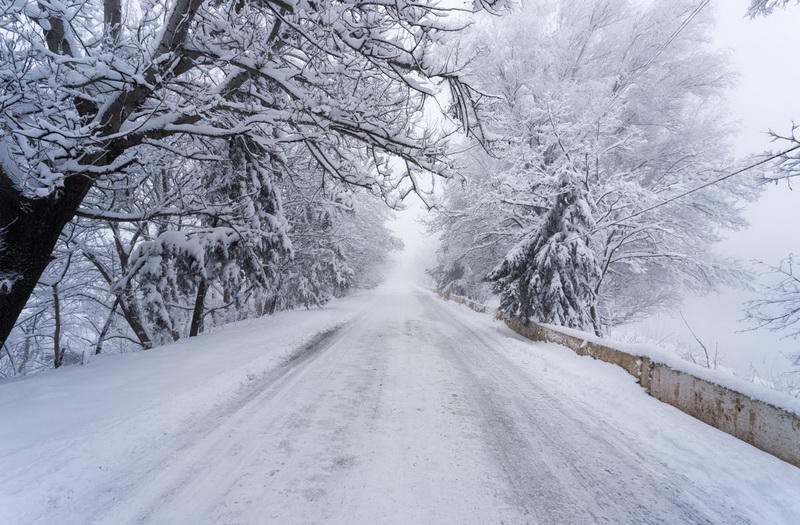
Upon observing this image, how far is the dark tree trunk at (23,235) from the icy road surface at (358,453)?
117 cm

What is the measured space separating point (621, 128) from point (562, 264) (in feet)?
28.2

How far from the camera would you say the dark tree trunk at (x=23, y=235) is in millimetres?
3859

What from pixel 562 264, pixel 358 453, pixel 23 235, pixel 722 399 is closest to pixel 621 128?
pixel 562 264

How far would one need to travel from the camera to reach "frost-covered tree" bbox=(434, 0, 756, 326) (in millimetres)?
10727

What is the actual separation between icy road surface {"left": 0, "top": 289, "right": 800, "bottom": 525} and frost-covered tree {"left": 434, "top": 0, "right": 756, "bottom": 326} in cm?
714

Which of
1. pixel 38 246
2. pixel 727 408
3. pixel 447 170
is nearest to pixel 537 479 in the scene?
pixel 727 408

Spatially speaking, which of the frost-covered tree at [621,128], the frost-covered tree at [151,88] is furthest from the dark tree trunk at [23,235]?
the frost-covered tree at [621,128]

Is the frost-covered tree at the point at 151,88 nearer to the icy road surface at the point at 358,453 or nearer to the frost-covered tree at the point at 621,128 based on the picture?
the icy road surface at the point at 358,453

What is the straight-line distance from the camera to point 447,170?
4832mm

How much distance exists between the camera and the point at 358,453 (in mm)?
3014

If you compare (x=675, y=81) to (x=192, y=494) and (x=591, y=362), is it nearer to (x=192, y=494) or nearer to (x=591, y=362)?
(x=591, y=362)

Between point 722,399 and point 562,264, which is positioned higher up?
point 562,264

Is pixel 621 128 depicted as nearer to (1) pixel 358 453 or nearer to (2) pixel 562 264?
(2) pixel 562 264

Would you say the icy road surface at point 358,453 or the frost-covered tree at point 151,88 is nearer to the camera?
the icy road surface at point 358,453
